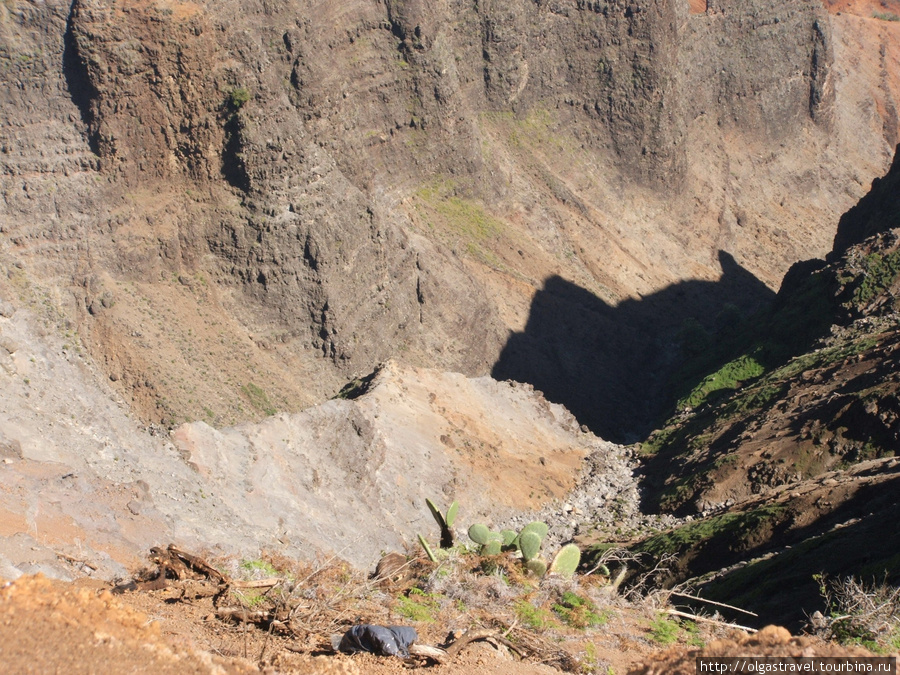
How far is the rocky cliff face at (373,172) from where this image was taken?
26859 mm

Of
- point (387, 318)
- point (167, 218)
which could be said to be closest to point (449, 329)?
point (387, 318)

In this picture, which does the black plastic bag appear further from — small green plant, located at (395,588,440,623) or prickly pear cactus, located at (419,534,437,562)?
prickly pear cactus, located at (419,534,437,562)

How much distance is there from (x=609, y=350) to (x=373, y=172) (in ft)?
39.7

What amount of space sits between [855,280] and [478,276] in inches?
545

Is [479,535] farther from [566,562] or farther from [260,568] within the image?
[260,568]

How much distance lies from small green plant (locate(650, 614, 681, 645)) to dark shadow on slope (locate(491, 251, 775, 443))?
22.9 metres

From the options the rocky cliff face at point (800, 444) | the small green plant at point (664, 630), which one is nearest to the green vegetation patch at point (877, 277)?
the rocky cliff face at point (800, 444)

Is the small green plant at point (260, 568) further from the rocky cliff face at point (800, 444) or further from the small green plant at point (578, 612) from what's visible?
the rocky cliff face at point (800, 444)

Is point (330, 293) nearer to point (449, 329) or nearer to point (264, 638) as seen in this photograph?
point (449, 329)

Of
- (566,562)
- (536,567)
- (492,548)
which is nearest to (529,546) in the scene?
(536,567)

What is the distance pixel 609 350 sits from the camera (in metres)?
40.3

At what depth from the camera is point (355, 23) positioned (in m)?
36.9

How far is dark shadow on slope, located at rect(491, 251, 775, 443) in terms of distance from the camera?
3694 centimetres

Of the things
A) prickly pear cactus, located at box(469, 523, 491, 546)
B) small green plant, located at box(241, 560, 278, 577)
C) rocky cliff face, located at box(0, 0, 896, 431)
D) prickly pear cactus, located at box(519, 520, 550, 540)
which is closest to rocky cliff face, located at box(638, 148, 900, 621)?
prickly pear cactus, located at box(519, 520, 550, 540)
